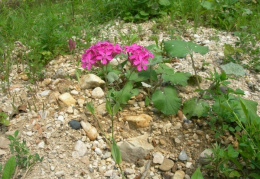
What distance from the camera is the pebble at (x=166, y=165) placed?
202 cm

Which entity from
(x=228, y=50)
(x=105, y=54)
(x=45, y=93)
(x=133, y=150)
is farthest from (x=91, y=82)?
(x=228, y=50)

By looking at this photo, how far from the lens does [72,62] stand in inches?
122

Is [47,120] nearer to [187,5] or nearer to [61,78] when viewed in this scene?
[61,78]

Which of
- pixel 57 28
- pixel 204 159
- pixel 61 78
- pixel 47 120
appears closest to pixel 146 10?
pixel 57 28

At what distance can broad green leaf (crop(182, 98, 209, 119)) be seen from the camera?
227 cm

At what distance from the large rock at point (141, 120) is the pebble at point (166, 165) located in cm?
37

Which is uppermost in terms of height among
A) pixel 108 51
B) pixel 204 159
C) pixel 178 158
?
pixel 108 51

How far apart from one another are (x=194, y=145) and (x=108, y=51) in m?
0.98

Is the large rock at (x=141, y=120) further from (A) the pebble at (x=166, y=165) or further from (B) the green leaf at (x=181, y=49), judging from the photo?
(B) the green leaf at (x=181, y=49)

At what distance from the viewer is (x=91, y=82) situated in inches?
104

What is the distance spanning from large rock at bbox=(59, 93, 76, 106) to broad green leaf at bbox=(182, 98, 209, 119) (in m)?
0.99

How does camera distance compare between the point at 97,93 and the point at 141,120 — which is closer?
the point at 141,120

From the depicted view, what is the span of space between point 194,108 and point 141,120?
449 millimetres

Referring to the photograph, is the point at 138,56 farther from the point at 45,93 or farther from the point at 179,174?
the point at 45,93
